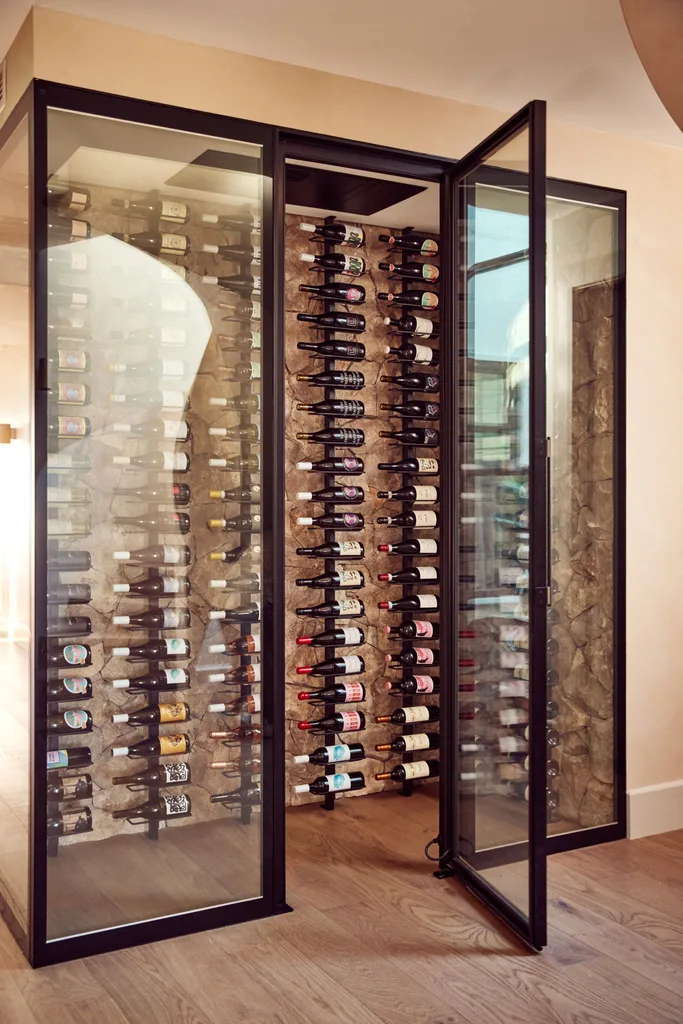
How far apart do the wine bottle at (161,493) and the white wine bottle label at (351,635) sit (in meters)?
1.20

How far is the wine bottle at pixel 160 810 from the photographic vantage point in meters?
2.87

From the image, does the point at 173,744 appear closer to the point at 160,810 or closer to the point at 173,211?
the point at 160,810

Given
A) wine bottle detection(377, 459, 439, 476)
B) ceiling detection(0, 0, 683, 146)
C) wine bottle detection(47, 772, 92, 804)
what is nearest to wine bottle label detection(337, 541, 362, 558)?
wine bottle detection(377, 459, 439, 476)

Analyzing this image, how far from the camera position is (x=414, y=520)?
3977 mm

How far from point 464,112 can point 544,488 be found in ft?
5.20

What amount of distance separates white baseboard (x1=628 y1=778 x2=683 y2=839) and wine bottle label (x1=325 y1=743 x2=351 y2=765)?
46.1 inches

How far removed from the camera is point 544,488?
2.78m

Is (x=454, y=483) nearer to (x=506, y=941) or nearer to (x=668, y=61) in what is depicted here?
(x=506, y=941)

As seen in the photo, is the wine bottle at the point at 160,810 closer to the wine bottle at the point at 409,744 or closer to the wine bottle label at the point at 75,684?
the wine bottle label at the point at 75,684

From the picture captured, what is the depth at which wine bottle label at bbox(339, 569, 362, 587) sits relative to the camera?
3913 mm

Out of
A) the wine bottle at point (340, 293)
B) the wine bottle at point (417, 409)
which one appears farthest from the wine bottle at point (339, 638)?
the wine bottle at point (340, 293)

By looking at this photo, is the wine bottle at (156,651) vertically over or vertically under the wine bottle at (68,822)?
over

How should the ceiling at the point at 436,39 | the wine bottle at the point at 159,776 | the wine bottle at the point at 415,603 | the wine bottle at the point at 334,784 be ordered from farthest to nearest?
the wine bottle at the point at 415,603
the wine bottle at the point at 334,784
the wine bottle at the point at 159,776
the ceiling at the point at 436,39

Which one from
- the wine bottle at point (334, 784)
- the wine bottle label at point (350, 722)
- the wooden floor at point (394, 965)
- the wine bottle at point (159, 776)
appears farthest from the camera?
the wine bottle label at point (350, 722)
